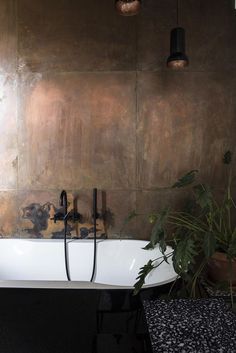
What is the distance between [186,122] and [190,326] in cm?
162

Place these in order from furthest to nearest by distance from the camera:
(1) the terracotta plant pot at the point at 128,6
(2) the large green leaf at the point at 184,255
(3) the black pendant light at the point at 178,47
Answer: (3) the black pendant light at the point at 178,47 → (1) the terracotta plant pot at the point at 128,6 → (2) the large green leaf at the point at 184,255

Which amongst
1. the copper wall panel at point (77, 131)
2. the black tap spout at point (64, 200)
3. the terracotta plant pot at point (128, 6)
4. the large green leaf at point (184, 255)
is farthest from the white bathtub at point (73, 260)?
the terracotta plant pot at point (128, 6)

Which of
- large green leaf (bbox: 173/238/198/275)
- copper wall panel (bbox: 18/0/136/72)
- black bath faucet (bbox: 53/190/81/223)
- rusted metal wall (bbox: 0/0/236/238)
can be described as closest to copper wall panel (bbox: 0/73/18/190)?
rusted metal wall (bbox: 0/0/236/238)

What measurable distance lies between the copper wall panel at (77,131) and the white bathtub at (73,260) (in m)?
0.47

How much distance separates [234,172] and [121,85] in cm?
114

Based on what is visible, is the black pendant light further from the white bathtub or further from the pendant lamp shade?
the white bathtub

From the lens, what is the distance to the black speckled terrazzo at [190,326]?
85 cm

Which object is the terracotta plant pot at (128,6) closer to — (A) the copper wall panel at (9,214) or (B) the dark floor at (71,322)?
(B) the dark floor at (71,322)

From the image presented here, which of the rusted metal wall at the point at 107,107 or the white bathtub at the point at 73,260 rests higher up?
the rusted metal wall at the point at 107,107

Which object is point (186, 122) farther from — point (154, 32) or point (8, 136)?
point (8, 136)

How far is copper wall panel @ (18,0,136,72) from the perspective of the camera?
222 centimetres

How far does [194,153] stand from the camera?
7.31 feet

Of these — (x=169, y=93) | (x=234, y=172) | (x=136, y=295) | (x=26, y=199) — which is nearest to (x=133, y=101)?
(x=169, y=93)

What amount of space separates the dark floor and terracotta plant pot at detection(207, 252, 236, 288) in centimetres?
71
